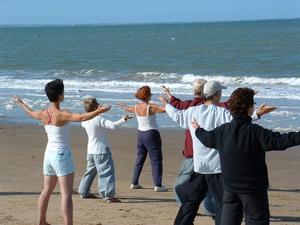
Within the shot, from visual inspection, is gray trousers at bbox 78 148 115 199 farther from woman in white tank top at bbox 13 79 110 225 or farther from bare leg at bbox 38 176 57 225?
woman in white tank top at bbox 13 79 110 225

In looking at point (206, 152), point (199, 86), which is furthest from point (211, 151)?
point (199, 86)

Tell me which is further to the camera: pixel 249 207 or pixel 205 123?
pixel 205 123

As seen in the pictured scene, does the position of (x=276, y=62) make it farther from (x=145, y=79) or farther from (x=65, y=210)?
(x=65, y=210)

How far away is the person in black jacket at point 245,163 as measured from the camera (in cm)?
625

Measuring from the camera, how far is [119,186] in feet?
36.2

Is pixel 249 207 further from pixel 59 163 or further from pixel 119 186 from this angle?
pixel 119 186

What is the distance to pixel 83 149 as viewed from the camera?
14.7 metres

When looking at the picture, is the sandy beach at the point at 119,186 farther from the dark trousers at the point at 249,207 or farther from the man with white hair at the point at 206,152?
the dark trousers at the point at 249,207

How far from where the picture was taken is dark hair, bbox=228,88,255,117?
6312 mm

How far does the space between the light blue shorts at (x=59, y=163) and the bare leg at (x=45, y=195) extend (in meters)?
0.11

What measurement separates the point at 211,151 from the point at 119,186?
4089 mm

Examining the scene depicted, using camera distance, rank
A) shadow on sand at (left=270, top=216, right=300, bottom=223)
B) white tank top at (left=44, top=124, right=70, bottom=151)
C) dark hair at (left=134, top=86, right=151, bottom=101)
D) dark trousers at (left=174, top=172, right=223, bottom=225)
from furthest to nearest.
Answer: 1. dark hair at (left=134, top=86, right=151, bottom=101)
2. shadow on sand at (left=270, top=216, right=300, bottom=223)
3. white tank top at (left=44, top=124, right=70, bottom=151)
4. dark trousers at (left=174, top=172, right=223, bottom=225)

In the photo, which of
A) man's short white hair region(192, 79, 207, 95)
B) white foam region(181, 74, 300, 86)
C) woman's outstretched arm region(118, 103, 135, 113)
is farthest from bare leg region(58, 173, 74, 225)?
white foam region(181, 74, 300, 86)

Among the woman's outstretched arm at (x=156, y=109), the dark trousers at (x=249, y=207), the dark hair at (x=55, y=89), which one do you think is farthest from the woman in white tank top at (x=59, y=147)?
the woman's outstretched arm at (x=156, y=109)
